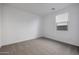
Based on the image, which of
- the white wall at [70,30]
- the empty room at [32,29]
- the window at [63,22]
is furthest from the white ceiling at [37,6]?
the window at [63,22]

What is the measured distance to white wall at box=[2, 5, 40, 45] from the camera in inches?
73.5

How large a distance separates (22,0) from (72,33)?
2.05 m

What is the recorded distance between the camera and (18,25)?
199 centimetres

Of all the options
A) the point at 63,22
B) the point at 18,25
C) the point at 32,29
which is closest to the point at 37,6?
the point at 32,29

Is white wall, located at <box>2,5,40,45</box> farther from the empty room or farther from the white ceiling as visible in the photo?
the white ceiling

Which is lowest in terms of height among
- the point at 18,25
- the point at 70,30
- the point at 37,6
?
the point at 70,30

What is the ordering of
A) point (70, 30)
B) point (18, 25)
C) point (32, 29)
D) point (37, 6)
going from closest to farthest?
1. point (37, 6)
2. point (32, 29)
3. point (18, 25)
4. point (70, 30)

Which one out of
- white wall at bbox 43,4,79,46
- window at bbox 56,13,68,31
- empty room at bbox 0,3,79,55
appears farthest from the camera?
window at bbox 56,13,68,31

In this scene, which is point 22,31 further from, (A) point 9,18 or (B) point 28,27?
(A) point 9,18

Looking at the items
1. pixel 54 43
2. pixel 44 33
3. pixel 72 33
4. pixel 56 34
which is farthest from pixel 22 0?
pixel 72 33

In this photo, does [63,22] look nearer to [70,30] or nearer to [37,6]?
[70,30]

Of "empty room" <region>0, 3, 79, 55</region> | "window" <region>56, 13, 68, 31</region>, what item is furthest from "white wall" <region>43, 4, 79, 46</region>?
"window" <region>56, 13, 68, 31</region>

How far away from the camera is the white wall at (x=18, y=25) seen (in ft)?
6.13

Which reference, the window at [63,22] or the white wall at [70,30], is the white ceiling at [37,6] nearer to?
the white wall at [70,30]
